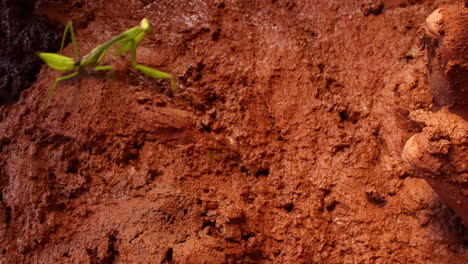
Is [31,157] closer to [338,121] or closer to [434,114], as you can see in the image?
[338,121]

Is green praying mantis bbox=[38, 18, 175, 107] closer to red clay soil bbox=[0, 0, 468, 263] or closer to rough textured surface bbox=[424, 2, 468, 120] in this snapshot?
red clay soil bbox=[0, 0, 468, 263]

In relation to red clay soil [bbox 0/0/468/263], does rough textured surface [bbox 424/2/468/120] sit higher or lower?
higher

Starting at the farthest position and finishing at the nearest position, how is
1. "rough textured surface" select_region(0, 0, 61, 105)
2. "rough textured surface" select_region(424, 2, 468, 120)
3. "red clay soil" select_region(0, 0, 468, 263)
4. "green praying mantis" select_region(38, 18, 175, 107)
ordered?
"rough textured surface" select_region(0, 0, 61, 105) → "green praying mantis" select_region(38, 18, 175, 107) → "red clay soil" select_region(0, 0, 468, 263) → "rough textured surface" select_region(424, 2, 468, 120)

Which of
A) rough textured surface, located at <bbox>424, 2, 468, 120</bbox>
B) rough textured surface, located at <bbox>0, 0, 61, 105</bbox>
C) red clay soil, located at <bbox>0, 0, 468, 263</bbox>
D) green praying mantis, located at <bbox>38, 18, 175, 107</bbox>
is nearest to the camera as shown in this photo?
rough textured surface, located at <bbox>424, 2, 468, 120</bbox>

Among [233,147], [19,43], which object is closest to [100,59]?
[19,43]

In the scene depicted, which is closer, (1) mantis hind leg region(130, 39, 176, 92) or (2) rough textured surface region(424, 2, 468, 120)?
(2) rough textured surface region(424, 2, 468, 120)

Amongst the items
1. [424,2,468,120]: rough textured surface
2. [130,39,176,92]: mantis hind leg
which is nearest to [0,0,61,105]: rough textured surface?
[130,39,176,92]: mantis hind leg

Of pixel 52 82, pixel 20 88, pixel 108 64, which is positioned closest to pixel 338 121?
pixel 108 64

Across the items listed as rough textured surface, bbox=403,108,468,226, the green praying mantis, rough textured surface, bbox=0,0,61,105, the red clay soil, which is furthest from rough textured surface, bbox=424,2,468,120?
rough textured surface, bbox=0,0,61,105
